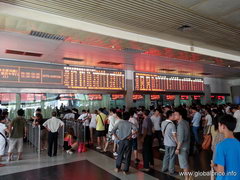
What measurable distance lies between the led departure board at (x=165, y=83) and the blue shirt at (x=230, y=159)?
9.34 m

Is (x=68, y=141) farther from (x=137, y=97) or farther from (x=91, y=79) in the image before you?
(x=137, y=97)

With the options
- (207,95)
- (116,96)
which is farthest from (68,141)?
(207,95)

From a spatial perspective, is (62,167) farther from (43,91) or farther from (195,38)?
(195,38)

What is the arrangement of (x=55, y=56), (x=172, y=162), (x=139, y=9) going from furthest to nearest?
1. (x=55, y=56)
2. (x=172, y=162)
3. (x=139, y=9)

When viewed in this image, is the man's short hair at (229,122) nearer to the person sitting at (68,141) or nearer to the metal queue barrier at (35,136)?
the person sitting at (68,141)

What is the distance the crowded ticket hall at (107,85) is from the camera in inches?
163

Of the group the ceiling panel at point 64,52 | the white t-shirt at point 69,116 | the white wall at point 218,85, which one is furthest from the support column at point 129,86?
the white wall at point 218,85

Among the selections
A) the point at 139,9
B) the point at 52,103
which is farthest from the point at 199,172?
the point at 52,103

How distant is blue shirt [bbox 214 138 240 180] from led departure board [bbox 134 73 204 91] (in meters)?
9.34

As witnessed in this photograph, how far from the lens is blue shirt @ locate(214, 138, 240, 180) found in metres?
1.95

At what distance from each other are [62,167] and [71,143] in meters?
1.84

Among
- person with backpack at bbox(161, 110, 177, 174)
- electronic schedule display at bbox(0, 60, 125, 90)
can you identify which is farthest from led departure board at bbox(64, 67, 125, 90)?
person with backpack at bbox(161, 110, 177, 174)

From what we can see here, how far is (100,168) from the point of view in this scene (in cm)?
524

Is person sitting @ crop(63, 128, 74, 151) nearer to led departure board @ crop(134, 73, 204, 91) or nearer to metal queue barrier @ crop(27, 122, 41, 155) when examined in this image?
metal queue barrier @ crop(27, 122, 41, 155)
